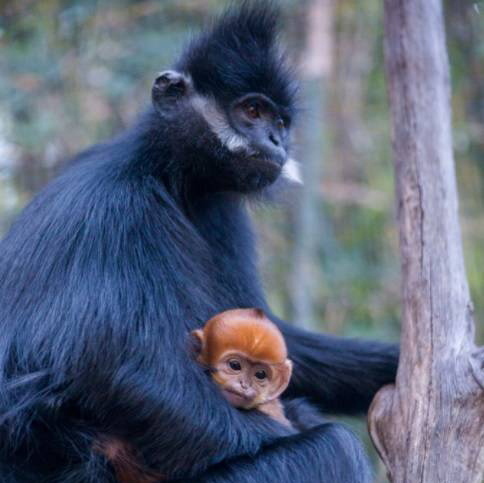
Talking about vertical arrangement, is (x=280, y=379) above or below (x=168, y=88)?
below

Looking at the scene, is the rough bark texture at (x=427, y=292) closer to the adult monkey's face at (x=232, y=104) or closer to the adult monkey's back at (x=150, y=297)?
the adult monkey's back at (x=150, y=297)

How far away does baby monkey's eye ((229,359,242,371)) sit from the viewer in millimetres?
4262

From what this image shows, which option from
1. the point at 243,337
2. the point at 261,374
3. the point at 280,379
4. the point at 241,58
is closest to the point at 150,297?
the point at 243,337

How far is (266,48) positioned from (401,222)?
1090 mm

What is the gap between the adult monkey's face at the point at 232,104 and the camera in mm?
4566

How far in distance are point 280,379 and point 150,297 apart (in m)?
0.80

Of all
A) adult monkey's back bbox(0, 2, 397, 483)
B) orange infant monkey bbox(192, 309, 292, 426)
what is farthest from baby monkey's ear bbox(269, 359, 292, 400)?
adult monkey's back bbox(0, 2, 397, 483)

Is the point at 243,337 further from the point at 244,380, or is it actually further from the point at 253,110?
the point at 253,110

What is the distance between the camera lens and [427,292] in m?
4.20

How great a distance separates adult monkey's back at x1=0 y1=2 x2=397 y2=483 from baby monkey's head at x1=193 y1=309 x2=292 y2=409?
91 millimetres

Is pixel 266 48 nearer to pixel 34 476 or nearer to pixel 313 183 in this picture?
pixel 34 476

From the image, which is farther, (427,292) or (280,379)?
(280,379)

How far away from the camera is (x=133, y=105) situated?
9273mm

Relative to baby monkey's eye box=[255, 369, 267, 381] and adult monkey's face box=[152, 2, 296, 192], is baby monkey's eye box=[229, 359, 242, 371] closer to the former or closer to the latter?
baby monkey's eye box=[255, 369, 267, 381]
